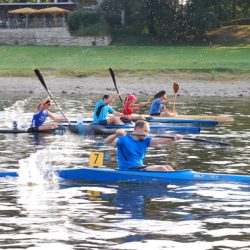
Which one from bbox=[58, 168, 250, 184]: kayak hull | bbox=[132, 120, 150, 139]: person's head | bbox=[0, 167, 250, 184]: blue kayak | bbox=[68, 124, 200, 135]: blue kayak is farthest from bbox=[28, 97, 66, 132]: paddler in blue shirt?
bbox=[132, 120, 150, 139]: person's head

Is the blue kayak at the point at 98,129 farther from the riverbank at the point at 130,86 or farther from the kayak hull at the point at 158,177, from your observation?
the riverbank at the point at 130,86

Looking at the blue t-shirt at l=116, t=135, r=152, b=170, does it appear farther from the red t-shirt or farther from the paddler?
the red t-shirt

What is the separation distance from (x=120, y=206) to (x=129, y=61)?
40667 mm

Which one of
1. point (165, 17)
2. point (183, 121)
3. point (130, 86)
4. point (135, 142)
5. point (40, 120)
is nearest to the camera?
point (135, 142)

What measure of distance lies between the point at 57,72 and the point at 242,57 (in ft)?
47.1

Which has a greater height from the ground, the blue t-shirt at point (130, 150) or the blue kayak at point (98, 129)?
the blue t-shirt at point (130, 150)

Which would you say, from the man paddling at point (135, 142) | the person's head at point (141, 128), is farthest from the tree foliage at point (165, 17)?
the person's head at point (141, 128)

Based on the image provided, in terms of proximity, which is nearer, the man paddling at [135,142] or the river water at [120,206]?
the river water at [120,206]

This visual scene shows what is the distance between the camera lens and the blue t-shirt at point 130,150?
57.7ft

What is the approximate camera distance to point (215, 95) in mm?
44250

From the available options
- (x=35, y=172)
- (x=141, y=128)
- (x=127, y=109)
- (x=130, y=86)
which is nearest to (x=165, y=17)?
(x=130, y=86)

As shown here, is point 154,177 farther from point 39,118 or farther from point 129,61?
point 129,61

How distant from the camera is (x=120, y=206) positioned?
1575cm

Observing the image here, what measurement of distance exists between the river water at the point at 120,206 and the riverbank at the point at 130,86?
2065 centimetres
